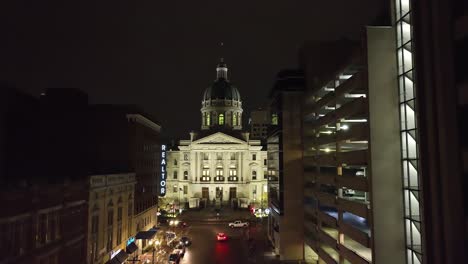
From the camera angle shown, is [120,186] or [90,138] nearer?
[120,186]

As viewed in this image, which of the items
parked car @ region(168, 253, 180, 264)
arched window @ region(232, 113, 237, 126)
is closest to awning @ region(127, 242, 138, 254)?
parked car @ region(168, 253, 180, 264)

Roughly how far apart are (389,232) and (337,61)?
82.2 feet

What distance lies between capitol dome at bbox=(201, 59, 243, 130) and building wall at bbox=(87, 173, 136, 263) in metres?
74.1

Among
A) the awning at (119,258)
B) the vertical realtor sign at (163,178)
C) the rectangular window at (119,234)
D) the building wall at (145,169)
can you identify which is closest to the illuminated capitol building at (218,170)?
the vertical realtor sign at (163,178)

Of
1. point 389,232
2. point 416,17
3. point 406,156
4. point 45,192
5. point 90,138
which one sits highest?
point 416,17

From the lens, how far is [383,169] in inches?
856

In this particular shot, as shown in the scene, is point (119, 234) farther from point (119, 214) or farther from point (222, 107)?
point (222, 107)

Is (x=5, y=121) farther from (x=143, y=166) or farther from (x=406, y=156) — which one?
(x=406, y=156)

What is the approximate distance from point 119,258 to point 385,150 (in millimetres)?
27580

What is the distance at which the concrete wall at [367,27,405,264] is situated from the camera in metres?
21.2

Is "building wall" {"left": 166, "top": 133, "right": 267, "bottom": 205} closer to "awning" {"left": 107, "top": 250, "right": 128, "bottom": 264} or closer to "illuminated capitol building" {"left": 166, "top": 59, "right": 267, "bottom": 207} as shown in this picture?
"illuminated capitol building" {"left": 166, "top": 59, "right": 267, "bottom": 207}

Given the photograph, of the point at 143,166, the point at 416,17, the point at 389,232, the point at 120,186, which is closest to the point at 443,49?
the point at 416,17

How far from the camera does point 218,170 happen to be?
103 metres

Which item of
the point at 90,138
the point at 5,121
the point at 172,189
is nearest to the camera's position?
the point at 5,121
